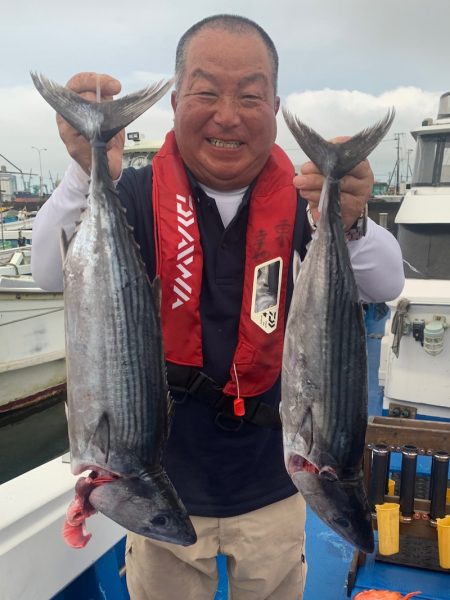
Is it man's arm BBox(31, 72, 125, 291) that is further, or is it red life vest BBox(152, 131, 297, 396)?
red life vest BBox(152, 131, 297, 396)

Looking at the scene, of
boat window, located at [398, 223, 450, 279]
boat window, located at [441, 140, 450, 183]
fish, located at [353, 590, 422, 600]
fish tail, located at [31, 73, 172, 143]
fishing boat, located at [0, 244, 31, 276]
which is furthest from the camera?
fishing boat, located at [0, 244, 31, 276]

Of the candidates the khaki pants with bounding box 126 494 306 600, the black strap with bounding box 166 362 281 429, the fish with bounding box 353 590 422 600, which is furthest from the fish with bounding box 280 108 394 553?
the fish with bounding box 353 590 422 600

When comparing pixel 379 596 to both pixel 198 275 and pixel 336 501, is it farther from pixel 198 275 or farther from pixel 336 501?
pixel 198 275

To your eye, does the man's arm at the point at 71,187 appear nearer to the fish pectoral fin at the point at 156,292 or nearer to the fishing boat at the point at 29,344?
the fish pectoral fin at the point at 156,292

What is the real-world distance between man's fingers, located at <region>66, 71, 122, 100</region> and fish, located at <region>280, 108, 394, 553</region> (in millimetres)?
766

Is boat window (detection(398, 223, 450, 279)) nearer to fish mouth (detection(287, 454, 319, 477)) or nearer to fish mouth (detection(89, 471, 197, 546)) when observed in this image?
fish mouth (detection(287, 454, 319, 477))

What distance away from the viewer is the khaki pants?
7.16 feet

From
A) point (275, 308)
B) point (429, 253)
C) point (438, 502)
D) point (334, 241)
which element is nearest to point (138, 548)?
point (275, 308)

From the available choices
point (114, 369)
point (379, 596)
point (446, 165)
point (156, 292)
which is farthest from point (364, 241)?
point (446, 165)

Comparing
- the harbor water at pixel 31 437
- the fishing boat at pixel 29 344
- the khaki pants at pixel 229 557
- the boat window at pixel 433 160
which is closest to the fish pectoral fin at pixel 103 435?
the khaki pants at pixel 229 557

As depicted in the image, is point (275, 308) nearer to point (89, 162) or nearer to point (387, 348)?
point (89, 162)

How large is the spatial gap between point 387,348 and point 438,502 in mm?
2889

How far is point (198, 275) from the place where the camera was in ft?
6.55

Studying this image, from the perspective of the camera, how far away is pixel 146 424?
65.5 inches
